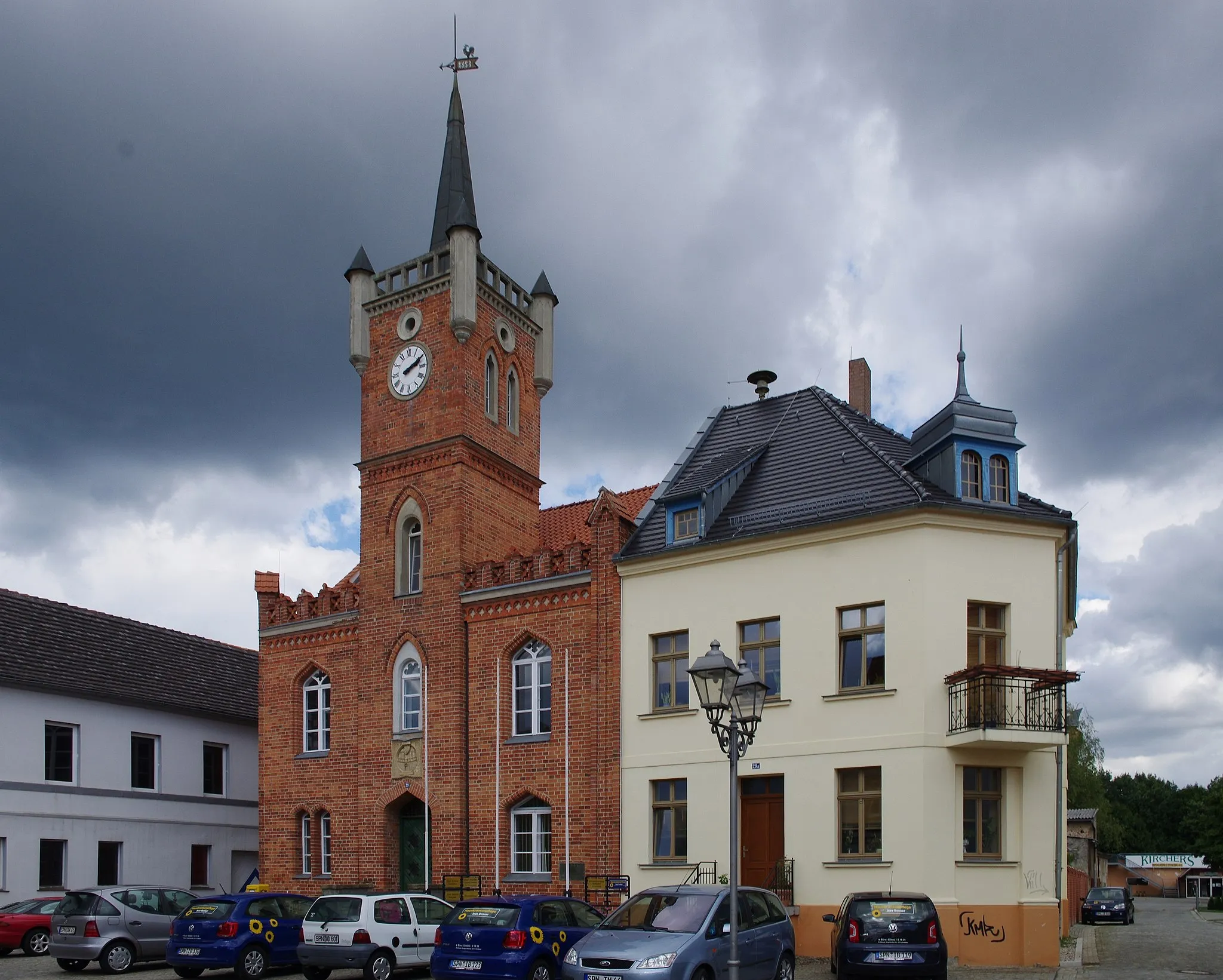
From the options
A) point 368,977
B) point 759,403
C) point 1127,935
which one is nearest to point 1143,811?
point 1127,935

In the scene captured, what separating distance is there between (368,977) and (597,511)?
427 inches

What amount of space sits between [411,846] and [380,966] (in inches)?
369

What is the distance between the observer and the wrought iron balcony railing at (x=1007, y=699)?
67.8ft

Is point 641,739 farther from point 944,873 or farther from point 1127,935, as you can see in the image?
point 1127,935

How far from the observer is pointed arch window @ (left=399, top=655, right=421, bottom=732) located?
2841 cm

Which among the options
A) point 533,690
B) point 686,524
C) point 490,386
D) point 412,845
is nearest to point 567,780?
point 533,690

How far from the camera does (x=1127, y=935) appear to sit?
31109mm

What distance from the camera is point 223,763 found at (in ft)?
122

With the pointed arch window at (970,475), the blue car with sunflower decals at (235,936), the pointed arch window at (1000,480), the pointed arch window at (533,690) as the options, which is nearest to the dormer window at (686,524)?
the pointed arch window at (533,690)

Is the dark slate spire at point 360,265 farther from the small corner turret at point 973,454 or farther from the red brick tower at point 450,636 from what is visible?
the small corner turret at point 973,454

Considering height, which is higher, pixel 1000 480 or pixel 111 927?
pixel 1000 480

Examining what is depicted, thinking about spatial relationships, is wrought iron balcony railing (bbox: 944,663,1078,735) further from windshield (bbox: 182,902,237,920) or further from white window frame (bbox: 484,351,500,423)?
white window frame (bbox: 484,351,500,423)

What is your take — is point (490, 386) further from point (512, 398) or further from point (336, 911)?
point (336, 911)

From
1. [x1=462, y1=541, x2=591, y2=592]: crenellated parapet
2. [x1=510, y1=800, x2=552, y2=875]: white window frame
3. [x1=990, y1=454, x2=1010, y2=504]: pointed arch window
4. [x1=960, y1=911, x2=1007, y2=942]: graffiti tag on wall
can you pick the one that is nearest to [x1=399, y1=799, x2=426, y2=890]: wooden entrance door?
[x1=510, y1=800, x2=552, y2=875]: white window frame
